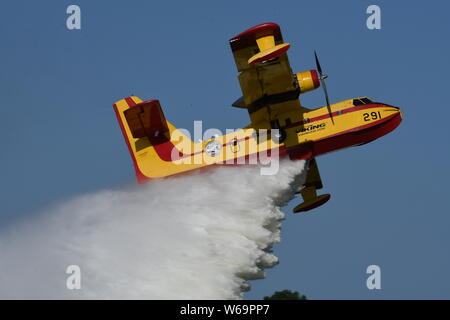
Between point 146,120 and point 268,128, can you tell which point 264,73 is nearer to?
point 268,128

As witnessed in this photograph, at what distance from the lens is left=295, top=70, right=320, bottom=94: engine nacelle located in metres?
23.1

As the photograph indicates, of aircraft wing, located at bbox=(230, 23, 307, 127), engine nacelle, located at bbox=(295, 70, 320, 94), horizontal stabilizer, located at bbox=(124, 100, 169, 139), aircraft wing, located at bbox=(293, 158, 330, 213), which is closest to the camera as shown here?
aircraft wing, located at bbox=(230, 23, 307, 127)

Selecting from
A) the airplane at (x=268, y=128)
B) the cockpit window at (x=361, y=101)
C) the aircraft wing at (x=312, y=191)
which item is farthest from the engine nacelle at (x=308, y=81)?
the aircraft wing at (x=312, y=191)

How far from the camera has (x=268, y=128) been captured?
23.8 meters

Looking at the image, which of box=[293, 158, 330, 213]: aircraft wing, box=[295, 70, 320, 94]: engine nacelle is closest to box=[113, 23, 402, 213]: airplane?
box=[295, 70, 320, 94]: engine nacelle

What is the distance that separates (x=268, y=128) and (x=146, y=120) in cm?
347

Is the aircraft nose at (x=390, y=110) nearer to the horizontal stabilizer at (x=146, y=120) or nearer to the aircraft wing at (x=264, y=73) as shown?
the aircraft wing at (x=264, y=73)

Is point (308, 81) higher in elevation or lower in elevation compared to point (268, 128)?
higher

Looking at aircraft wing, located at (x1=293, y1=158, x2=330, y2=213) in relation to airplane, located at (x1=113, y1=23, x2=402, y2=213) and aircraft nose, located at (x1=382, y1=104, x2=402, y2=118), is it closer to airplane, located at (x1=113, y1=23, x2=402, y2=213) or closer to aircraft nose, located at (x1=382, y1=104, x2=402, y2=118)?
airplane, located at (x1=113, y1=23, x2=402, y2=213)

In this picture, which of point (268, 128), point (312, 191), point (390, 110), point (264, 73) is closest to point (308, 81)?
point (264, 73)

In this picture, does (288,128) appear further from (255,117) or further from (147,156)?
(147,156)

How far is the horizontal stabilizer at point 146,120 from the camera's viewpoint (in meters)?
23.6

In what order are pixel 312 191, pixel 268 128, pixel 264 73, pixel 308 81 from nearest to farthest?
pixel 264 73 → pixel 308 81 → pixel 268 128 → pixel 312 191

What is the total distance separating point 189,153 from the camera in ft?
78.9
